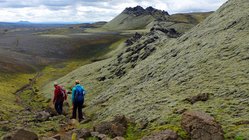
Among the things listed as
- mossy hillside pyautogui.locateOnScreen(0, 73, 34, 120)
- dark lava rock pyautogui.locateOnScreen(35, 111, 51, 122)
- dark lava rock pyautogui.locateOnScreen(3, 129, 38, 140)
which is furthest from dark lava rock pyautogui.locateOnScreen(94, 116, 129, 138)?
mossy hillside pyautogui.locateOnScreen(0, 73, 34, 120)

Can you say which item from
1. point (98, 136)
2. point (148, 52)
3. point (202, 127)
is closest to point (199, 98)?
point (202, 127)

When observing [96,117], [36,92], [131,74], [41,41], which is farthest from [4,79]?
[41,41]

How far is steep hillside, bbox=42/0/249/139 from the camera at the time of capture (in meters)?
24.8

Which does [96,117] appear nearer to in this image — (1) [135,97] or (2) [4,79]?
(1) [135,97]

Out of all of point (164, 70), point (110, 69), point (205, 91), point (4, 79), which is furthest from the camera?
point (4, 79)

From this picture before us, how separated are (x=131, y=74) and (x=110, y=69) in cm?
1521

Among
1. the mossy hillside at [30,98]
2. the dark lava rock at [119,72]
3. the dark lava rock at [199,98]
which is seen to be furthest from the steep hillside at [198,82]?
the mossy hillside at [30,98]

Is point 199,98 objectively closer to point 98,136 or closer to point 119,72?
point 98,136

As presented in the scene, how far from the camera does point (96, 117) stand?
115 feet

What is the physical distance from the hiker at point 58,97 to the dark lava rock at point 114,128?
42.4 ft

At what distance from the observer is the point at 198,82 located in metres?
30.4

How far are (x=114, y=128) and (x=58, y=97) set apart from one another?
599 inches

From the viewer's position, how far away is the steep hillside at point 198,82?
24.8 meters

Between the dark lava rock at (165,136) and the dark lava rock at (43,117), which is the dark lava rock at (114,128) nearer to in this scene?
the dark lava rock at (165,136)
